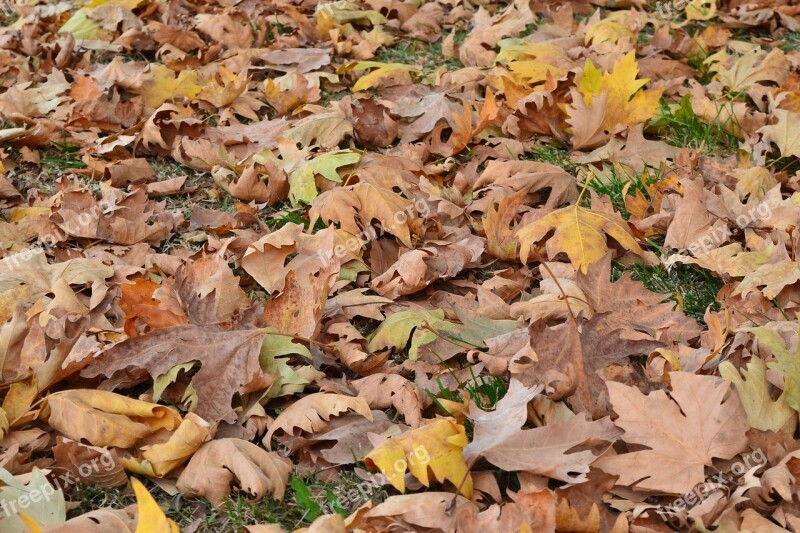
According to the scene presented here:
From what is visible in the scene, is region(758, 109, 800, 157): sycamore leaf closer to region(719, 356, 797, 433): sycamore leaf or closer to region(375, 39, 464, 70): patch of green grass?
region(719, 356, 797, 433): sycamore leaf

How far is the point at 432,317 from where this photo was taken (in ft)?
7.06

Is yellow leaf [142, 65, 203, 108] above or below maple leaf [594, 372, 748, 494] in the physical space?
above

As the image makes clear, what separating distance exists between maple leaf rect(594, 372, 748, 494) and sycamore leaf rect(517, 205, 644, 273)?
0.60m

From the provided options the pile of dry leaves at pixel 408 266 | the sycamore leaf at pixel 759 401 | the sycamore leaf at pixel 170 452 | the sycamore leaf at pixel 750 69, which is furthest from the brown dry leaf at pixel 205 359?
the sycamore leaf at pixel 750 69

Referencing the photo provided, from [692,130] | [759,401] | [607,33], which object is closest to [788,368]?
[759,401]

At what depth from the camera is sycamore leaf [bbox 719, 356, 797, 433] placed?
174 centimetres

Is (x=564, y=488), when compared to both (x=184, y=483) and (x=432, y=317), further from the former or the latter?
(x=184, y=483)

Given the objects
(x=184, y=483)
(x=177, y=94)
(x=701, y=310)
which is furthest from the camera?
(x=177, y=94)

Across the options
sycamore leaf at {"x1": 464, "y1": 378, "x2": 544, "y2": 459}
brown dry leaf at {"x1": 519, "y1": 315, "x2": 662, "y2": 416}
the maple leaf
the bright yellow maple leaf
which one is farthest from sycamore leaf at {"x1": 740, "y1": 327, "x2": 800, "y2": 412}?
the bright yellow maple leaf

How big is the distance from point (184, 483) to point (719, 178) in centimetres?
197

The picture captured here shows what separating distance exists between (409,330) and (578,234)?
60 centimetres

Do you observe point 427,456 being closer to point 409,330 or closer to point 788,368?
point 409,330

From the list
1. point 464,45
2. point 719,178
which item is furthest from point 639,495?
point 464,45

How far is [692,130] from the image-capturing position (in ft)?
9.79
